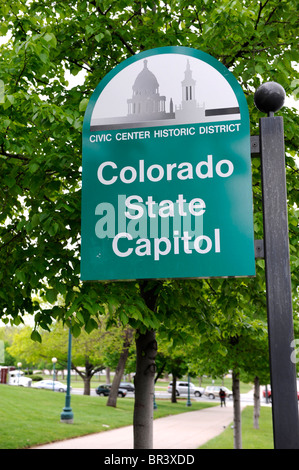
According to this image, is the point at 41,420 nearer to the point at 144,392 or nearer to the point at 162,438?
the point at 162,438

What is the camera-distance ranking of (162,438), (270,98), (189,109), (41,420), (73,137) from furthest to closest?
(41,420)
(162,438)
(73,137)
(189,109)
(270,98)

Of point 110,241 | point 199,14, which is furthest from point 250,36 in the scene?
point 110,241

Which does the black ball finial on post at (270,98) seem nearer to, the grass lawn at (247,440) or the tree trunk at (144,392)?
the tree trunk at (144,392)

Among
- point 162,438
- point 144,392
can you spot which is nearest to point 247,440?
point 162,438

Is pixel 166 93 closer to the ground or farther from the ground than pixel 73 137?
closer to the ground

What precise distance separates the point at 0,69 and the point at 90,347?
82.7 ft

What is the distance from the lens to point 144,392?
6336 mm

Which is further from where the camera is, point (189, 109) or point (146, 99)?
point (146, 99)

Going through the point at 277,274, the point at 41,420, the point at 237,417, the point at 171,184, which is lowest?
the point at 41,420

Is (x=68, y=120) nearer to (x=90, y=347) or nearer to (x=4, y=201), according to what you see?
(x=4, y=201)

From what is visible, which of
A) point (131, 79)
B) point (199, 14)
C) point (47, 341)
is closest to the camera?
point (131, 79)

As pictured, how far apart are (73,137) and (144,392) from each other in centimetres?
337

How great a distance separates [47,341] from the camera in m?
31.9

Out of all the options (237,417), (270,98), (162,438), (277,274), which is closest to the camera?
(277,274)
